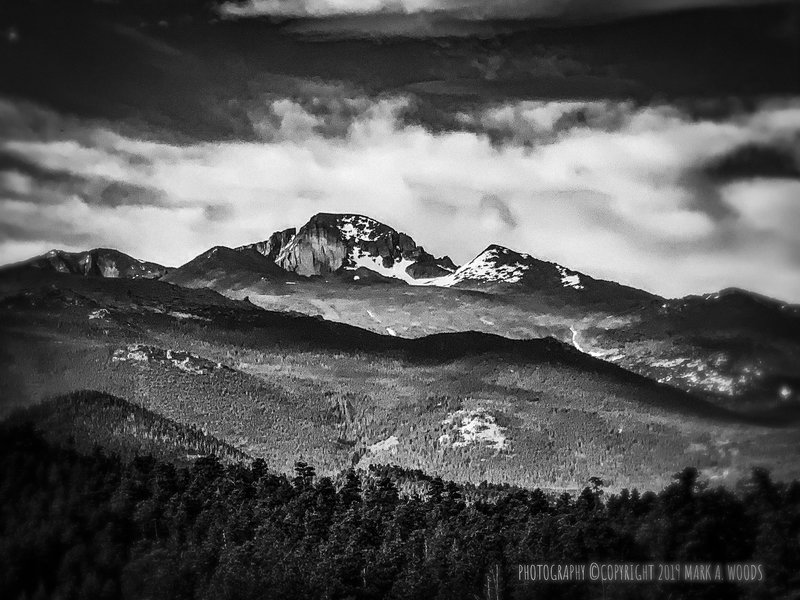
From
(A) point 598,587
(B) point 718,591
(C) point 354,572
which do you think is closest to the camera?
(B) point 718,591

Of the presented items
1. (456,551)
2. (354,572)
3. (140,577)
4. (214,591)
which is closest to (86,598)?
(140,577)

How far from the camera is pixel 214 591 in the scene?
611 feet

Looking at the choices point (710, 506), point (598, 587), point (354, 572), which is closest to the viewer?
point (598, 587)

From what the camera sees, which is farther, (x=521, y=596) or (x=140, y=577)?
(x=140, y=577)

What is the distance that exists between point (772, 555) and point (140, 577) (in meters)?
97.6

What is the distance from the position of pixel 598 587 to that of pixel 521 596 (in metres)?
12.4

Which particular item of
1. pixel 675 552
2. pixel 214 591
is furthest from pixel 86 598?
pixel 675 552

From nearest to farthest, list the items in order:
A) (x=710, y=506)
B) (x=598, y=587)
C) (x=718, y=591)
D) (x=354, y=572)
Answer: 1. (x=718, y=591)
2. (x=598, y=587)
3. (x=710, y=506)
4. (x=354, y=572)

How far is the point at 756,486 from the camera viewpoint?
625 feet

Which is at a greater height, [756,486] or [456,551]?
[756,486]

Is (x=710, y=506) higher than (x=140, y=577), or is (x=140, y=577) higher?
(x=710, y=506)

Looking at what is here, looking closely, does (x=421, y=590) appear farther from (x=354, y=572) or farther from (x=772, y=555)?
(x=772, y=555)

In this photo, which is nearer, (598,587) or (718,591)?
(718,591)

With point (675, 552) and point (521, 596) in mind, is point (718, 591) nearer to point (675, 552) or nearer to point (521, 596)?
point (675, 552)
